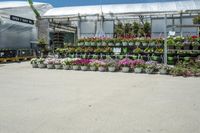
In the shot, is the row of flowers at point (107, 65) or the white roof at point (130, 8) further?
the white roof at point (130, 8)

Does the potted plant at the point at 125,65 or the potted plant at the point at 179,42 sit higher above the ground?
the potted plant at the point at 179,42

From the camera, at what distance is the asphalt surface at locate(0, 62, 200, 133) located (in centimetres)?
445

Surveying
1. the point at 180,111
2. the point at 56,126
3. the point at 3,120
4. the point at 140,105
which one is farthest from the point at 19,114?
the point at 180,111

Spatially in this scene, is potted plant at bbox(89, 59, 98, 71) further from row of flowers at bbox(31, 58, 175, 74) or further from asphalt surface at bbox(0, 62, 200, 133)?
asphalt surface at bbox(0, 62, 200, 133)

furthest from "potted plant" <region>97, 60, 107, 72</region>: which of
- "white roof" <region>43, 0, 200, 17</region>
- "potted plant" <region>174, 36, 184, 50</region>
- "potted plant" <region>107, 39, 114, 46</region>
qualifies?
"white roof" <region>43, 0, 200, 17</region>

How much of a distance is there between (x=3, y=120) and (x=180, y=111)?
11.1 feet

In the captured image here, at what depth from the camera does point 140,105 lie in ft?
19.9

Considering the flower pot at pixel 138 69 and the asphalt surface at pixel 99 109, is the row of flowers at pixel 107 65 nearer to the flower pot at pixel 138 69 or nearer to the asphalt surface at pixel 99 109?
the flower pot at pixel 138 69

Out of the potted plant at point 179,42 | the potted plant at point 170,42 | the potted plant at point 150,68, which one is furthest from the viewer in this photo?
the potted plant at point 170,42

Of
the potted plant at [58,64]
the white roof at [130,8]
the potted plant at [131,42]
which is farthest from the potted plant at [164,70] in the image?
the white roof at [130,8]

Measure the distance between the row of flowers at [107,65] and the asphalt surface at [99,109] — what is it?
4131 mm

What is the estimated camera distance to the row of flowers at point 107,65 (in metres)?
12.7

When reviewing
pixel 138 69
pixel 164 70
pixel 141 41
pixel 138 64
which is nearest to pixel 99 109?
pixel 164 70

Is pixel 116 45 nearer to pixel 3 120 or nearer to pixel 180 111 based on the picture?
pixel 180 111
